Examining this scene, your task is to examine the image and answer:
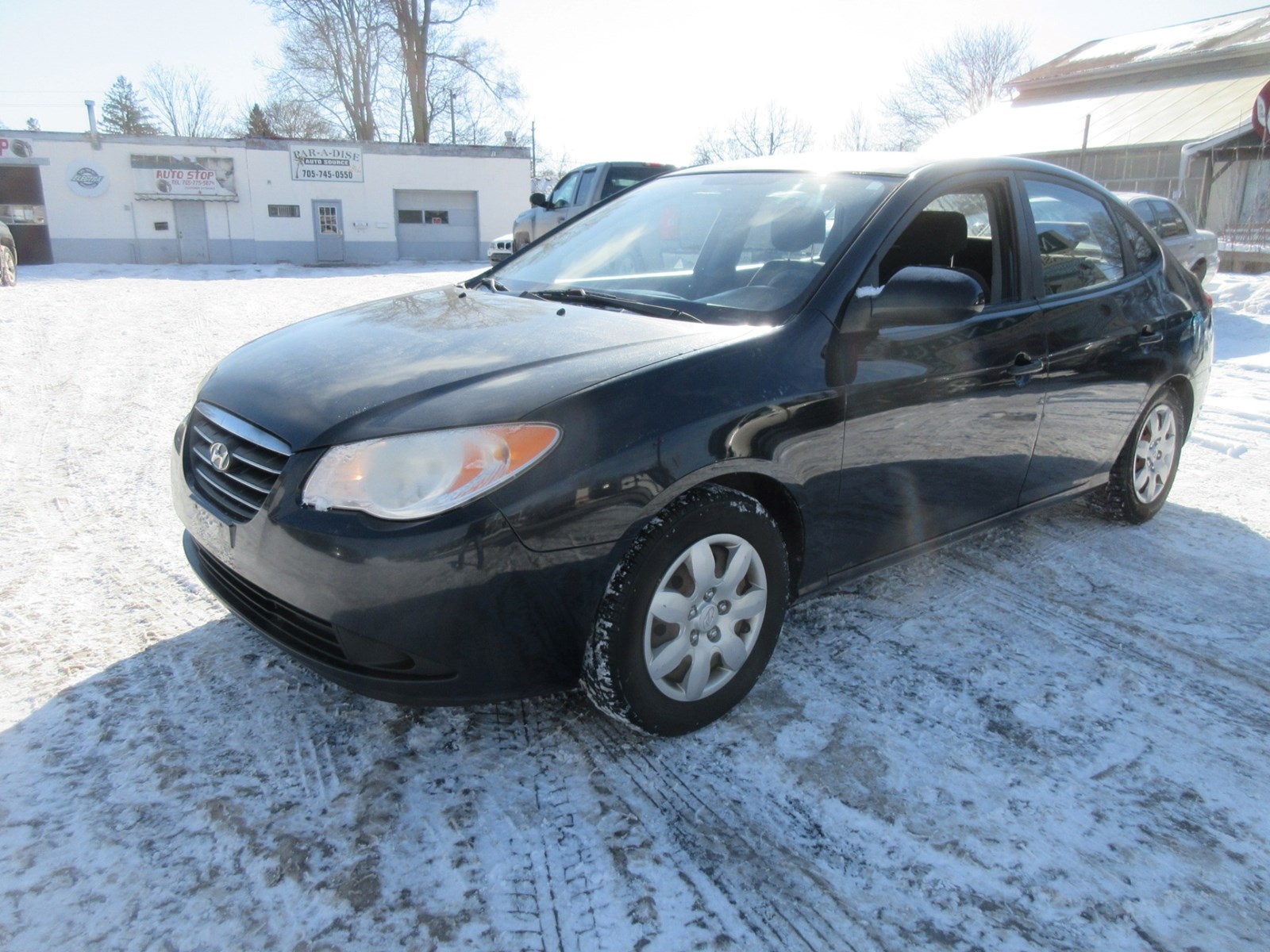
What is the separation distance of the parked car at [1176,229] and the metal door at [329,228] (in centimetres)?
2516

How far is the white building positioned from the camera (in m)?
27.1

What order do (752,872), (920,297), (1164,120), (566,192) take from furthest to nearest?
(1164,120) → (566,192) → (920,297) → (752,872)

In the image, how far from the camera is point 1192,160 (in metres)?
26.1

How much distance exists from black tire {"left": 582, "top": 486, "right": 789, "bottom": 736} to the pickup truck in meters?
12.1

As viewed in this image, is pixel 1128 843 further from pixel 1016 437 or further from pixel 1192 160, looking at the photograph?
pixel 1192 160

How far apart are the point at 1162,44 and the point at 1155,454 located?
1481 inches

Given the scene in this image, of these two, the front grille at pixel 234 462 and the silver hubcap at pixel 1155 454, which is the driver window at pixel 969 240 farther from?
the front grille at pixel 234 462

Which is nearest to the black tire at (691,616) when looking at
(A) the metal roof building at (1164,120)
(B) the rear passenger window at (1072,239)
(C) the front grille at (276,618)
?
(C) the front grille at (276,618)

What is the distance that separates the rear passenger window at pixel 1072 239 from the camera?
356cm

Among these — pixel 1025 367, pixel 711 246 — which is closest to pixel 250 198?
pixel 711 246

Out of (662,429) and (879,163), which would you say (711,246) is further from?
(662,429)

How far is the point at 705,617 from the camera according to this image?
249 centimetres

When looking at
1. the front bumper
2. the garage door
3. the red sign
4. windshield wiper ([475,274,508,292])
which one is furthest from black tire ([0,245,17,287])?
the red sign

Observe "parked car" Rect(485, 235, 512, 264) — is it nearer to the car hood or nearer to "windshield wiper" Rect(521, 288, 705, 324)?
"windshield wiper" Rect(521, 288, 705, 324)
